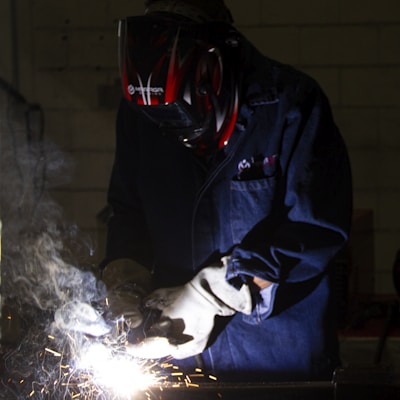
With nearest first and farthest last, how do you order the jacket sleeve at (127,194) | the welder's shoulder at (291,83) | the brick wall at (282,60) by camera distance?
the welder's shoulder at (291,83) < the jacket sleeve at (127,194) < the brick wall at (282,60)

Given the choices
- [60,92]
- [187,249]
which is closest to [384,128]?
[60,92]

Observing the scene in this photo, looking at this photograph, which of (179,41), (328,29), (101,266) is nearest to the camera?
(179,41)

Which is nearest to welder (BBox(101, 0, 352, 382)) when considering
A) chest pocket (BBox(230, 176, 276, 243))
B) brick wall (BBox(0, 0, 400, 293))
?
chest pocket (BBox(230, 176, 276, 243))

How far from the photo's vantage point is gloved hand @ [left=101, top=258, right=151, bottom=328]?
183 cm

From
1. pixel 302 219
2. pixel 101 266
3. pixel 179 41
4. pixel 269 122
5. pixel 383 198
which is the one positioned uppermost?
pixel 179 41

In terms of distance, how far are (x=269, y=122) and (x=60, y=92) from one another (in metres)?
1.93

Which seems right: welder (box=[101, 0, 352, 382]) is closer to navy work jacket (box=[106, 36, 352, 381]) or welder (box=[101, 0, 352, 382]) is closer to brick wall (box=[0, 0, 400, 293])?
navy work jacket (box=[106, 36, 352, 381])

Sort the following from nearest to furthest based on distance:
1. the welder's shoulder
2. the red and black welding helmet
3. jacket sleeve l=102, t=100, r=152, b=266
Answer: the red and black welding helmet
the welder's shoulder
jacket sleeve l=102, t=100, r=152, b=266

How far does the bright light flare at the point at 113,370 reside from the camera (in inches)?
60.1

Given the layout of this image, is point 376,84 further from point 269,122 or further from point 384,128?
point 269,122

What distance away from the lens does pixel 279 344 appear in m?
2.02

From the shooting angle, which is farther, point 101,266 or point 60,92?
point 60,92

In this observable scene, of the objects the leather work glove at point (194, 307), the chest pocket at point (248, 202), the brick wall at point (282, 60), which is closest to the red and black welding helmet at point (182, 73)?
the chest pocket at point (248, 202)

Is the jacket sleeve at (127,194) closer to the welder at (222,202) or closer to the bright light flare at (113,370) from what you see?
the welder at (222,202)
